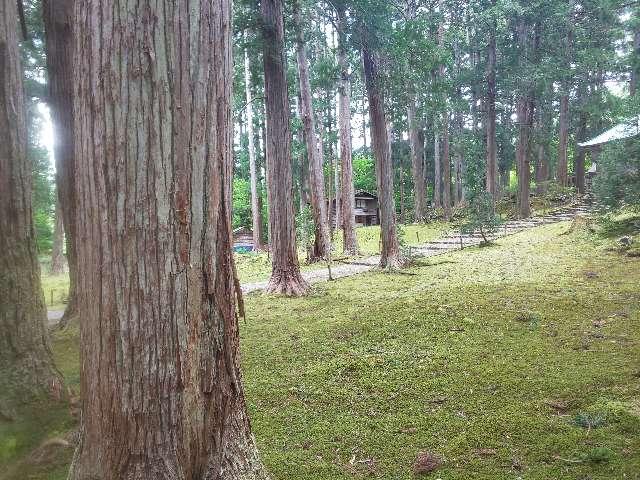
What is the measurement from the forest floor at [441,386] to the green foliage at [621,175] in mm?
1315

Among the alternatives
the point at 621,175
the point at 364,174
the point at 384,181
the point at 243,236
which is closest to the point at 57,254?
the point at 243,236

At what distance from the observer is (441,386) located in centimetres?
379

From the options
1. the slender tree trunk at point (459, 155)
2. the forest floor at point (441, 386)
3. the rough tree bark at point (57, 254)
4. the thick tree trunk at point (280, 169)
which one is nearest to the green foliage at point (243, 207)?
the slender tree trunk at point (459, 155)

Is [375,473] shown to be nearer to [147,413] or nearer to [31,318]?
[147,413]

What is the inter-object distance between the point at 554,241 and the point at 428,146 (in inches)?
1040

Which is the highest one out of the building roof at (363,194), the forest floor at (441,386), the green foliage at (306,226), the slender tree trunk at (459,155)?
the slender tree trunk at (459,155)

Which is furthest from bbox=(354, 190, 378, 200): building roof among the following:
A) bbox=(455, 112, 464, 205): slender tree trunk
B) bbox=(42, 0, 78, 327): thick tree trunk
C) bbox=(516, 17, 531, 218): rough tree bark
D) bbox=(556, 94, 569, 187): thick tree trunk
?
→ bbox=(42, 0, 78, 327): thick tree trunk

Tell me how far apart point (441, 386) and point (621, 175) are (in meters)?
6.19

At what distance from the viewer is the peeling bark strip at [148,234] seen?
175 centimetres

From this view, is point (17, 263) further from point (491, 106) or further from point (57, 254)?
point (491, 106)

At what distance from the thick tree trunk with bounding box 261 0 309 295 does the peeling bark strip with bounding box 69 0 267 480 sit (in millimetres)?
6786

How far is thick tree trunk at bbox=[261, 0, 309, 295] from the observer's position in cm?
838

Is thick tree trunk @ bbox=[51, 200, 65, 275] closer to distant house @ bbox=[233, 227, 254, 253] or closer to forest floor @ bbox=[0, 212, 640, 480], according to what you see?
distant house @ bbox=[233, 227, 254, 253]

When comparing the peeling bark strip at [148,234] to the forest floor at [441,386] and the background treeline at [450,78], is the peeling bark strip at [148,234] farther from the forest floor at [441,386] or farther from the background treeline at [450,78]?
the background treeline at [450,78]
